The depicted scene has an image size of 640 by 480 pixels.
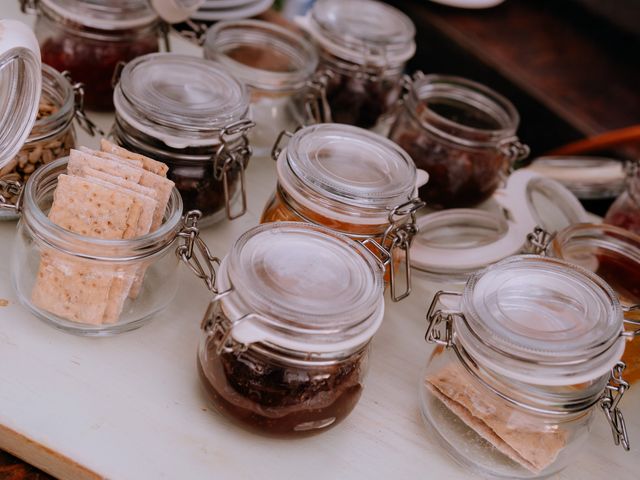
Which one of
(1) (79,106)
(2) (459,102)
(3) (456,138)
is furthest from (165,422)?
(2) (459,102)

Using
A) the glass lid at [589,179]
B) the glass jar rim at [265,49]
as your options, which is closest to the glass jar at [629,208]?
the glass lid at [589,179]

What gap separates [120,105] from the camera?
78 cm

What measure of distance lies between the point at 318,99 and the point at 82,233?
1.49 feet

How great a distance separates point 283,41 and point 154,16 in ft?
0.59

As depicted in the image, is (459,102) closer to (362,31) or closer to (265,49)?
(362,31)

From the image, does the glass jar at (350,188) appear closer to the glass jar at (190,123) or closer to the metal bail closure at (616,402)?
the glass jar at (190,123)

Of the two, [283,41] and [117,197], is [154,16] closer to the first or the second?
[283,41]

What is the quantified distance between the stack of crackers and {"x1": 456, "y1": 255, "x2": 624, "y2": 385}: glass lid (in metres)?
0.29

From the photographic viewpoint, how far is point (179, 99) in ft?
2.62

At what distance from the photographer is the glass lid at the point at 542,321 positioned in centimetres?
62

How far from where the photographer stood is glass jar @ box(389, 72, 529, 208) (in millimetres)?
942

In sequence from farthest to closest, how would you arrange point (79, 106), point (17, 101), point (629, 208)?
point (629, 208), point (79, 106), point (17, 101)

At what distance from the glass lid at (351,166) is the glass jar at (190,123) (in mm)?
73

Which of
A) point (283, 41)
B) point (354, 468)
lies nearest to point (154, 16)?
point (283, 41)
